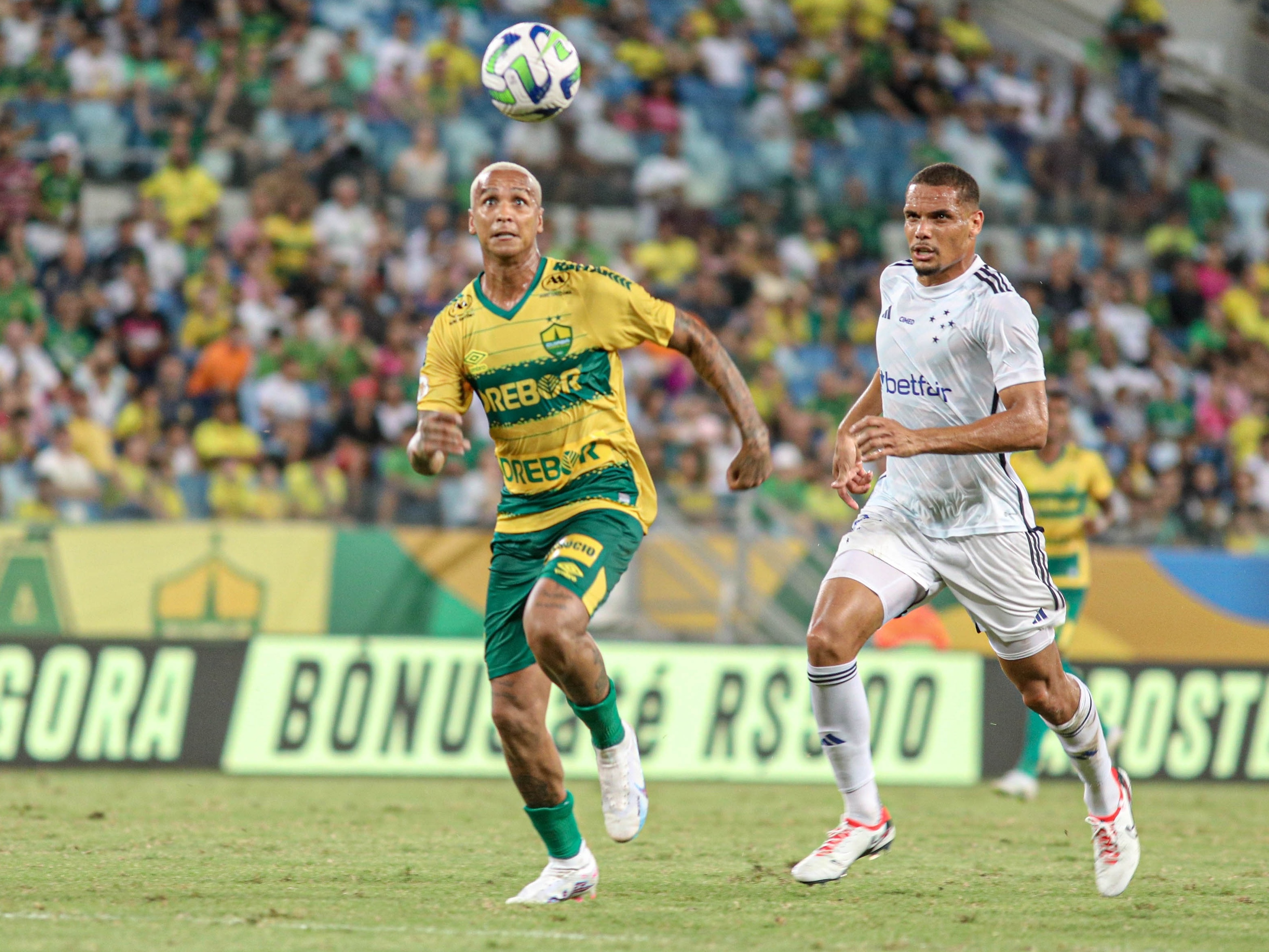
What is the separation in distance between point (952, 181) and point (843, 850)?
2.73 m

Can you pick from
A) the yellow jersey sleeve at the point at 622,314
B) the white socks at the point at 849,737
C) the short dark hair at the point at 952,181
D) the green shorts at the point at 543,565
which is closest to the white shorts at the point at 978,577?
the white socks at the point at 849,737

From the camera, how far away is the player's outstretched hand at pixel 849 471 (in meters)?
6.66

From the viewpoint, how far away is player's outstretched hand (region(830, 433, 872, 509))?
666cm

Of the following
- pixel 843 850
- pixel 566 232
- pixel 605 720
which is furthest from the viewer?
pixel 566 232

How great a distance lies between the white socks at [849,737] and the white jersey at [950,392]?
725mm

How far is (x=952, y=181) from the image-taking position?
7070mm

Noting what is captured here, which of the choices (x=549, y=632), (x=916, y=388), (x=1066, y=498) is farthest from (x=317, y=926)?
(x=1066, y=498)

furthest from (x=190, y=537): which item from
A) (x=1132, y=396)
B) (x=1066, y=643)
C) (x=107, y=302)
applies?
(x=1132, y=396)

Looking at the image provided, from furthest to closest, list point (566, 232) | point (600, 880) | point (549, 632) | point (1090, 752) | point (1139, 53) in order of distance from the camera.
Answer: point (1139, 53) → point (566, 232) → point (600, 880) → point (1090, 752) → point (549, 632)

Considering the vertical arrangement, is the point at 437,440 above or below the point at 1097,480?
below

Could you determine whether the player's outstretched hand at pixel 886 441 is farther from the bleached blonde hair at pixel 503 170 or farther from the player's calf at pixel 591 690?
the bleached blonde hair at pixel 503 170

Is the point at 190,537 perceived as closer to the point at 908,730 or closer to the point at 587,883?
the point at 908,730

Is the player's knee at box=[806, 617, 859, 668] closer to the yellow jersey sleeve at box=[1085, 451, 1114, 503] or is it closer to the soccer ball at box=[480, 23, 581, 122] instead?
the soccer ball at box=[480, 23, 581, 122]

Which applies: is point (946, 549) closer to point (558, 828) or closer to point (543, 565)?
point (543, 565)
